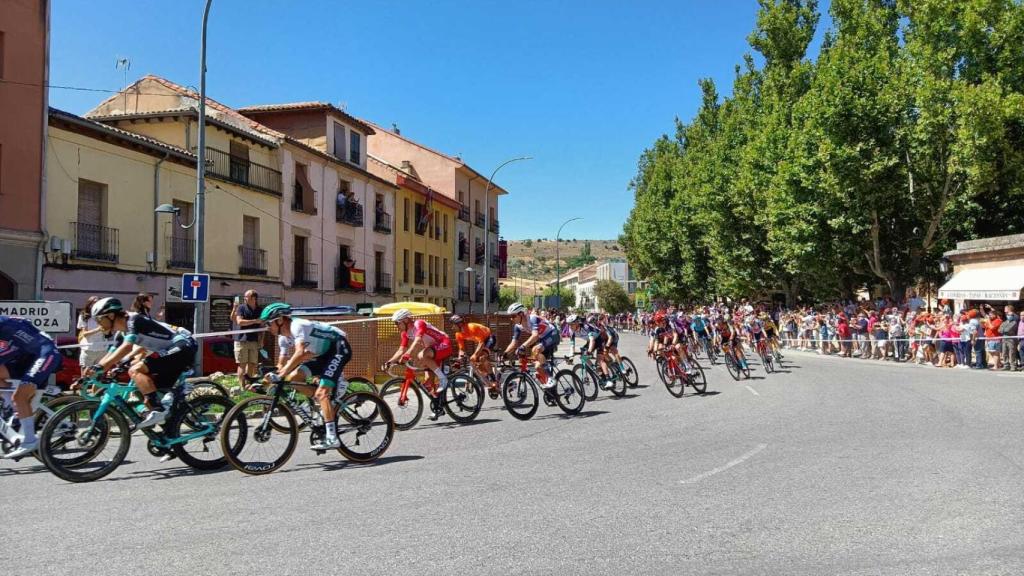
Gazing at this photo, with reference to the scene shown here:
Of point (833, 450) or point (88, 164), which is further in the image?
point (88, 164)

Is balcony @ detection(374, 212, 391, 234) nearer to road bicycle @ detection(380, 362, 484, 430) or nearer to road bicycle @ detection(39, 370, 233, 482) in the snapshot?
road bicycle @ detection(380, 362, 484, 430)

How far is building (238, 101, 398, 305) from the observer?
31.4 metres

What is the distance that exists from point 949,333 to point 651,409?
1338 centimetres

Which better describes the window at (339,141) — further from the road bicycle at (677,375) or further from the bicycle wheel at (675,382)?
the bicycle wheel at (675,382)

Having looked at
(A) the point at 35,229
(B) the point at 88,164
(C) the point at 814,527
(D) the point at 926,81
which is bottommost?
(C) the point at 814,527

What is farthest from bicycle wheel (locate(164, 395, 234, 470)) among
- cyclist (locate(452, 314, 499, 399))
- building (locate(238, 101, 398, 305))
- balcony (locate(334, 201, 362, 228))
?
balcony (locate(334, 201, 362, 228))

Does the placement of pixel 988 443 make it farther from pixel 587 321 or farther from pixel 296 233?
pixel 296 233

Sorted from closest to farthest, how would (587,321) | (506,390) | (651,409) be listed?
(506,390), (651,409), (587,321)

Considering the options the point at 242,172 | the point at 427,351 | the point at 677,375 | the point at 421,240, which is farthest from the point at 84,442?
the point at 421,240

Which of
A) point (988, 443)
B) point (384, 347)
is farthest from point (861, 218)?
point (988, 443)

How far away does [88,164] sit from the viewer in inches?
834

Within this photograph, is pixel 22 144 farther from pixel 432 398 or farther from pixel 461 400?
pixel 461 400

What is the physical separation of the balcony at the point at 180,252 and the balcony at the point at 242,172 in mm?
2622

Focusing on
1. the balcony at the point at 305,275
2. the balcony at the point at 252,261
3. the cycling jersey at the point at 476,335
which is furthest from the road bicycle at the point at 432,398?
the balcony at the point at 305,275
